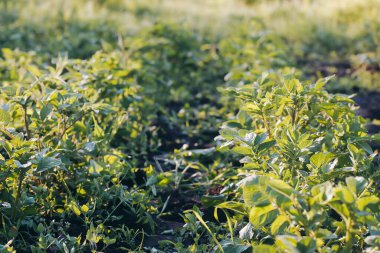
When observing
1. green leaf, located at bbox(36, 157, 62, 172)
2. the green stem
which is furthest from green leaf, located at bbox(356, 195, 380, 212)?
the green stem

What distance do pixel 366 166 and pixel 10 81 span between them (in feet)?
9.09

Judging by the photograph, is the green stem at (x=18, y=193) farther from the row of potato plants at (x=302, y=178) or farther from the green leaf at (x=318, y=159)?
the green leaf at (x=318, y=159)

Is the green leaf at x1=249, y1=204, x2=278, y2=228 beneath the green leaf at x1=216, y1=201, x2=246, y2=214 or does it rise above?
above

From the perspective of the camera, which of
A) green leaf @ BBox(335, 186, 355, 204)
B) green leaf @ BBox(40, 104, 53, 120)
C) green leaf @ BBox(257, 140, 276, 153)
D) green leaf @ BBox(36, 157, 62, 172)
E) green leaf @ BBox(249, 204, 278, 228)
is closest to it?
green leaf @ BBox(335, 186, 355, 204)

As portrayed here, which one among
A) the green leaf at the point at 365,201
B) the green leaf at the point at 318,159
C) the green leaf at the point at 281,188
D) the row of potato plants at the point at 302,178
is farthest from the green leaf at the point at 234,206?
the green leaf at the point at 365,201

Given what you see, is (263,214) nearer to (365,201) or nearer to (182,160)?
(365,201)

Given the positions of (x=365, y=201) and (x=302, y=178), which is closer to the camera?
(x=365, y=201)

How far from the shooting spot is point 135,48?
4977 mm

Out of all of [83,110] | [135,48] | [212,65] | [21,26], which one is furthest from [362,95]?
[21,26]

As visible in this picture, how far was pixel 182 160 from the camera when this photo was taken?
11.1ft

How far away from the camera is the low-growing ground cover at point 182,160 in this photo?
208 centimetres

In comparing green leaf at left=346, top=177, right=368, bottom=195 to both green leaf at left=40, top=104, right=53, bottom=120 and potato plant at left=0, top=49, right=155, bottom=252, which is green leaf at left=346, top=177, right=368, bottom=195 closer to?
potato plant at left=0, top=49, right=155, bottom=252

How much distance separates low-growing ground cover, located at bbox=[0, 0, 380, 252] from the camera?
2078 mm

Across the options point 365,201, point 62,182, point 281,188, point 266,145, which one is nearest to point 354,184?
point 365,201
